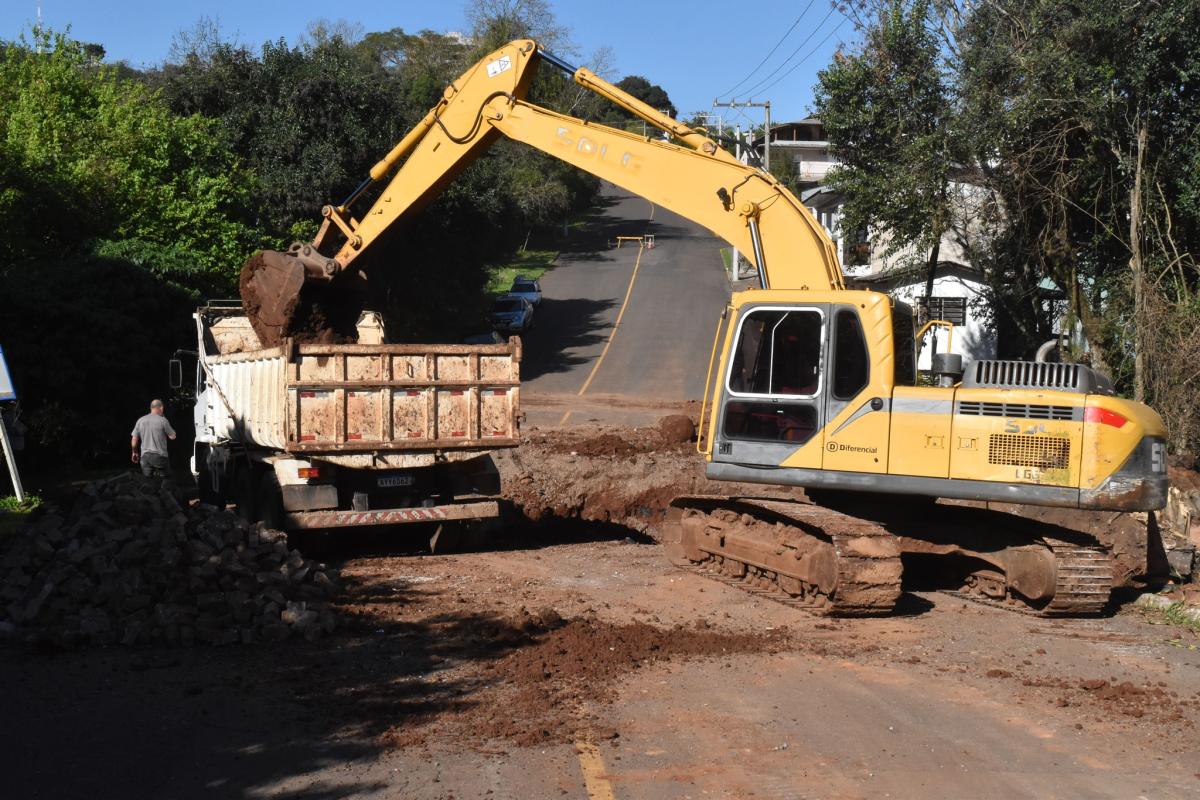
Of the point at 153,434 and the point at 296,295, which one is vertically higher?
the point at 296,295

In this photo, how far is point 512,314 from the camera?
43656 millimetres

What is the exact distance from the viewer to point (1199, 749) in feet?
23.2

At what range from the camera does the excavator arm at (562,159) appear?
36.8 feet

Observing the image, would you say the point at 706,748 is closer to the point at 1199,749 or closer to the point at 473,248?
the point at 1199,749

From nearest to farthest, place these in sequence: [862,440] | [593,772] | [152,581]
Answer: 1. [593,772]
2. [152,581]
3. [862,440]

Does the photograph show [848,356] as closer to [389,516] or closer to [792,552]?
[792,552]

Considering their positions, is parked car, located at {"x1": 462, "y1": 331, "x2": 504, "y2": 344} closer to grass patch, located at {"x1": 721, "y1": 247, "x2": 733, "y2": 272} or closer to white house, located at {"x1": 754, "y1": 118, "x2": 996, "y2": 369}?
white house, located at {"x1": 754, "y1": 118, "x2": 996, "y2": 369}

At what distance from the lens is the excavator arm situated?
36.8 feet

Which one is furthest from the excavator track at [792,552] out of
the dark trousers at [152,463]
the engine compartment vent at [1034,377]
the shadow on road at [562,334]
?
the shadow on road at [562,334]

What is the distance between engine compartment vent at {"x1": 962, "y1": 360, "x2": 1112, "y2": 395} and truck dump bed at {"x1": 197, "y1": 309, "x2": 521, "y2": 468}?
4955 mm

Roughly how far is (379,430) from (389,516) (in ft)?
3.13

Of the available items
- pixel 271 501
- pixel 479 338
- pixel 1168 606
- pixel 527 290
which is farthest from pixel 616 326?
pixel 1168 606


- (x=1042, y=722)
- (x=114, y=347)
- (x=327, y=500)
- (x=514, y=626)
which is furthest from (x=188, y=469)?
(x=1042, y=722)

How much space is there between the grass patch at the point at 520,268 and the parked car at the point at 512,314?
9044mm
